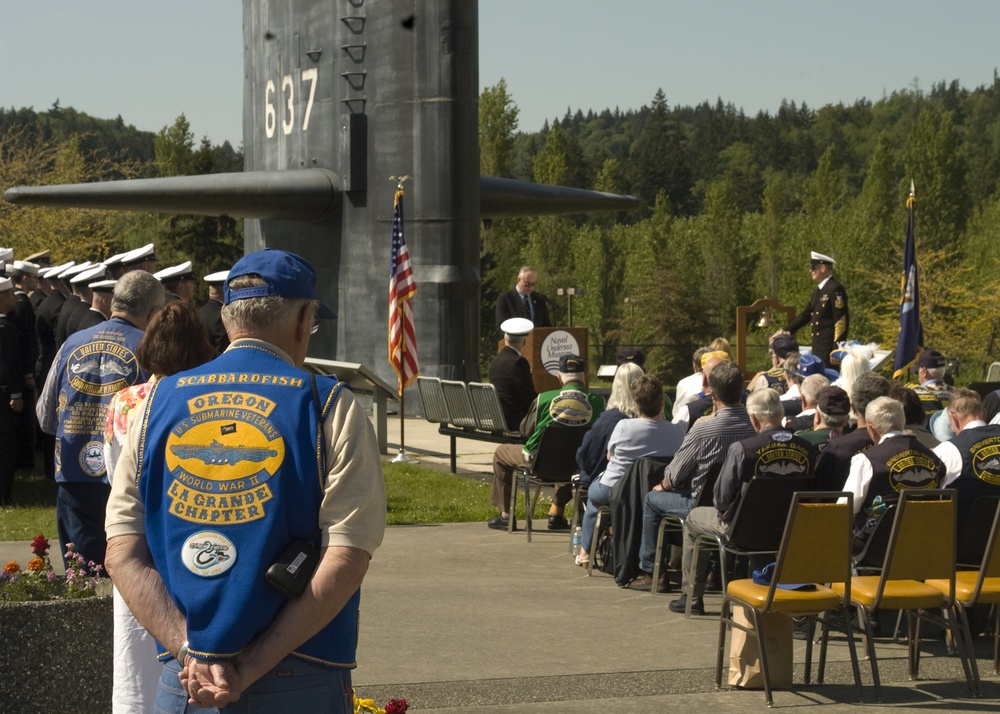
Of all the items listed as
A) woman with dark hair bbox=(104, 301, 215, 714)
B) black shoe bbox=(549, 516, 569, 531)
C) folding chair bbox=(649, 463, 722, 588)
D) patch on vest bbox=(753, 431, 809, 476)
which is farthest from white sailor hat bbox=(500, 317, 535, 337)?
woman with dark hair bbox=(104, 301, 215, 714)

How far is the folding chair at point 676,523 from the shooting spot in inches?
319

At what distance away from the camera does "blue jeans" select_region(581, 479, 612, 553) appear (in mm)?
9195

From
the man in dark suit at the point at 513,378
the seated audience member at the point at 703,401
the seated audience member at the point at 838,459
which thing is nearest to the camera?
the seated audience member at the point at 838,459

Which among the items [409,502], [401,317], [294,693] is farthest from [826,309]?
[294,693]

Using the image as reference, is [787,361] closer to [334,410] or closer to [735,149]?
[334,410]

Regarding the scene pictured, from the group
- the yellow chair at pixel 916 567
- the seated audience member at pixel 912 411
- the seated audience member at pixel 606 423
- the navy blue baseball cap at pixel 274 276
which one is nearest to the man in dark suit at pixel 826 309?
the seated audience member at pixel 606 423

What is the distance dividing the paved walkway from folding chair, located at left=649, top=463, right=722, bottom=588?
0.24 m

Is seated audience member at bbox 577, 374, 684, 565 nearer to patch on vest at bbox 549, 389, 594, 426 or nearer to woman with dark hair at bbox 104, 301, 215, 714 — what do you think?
patch on vest at bbox 549, 389, 594, 426

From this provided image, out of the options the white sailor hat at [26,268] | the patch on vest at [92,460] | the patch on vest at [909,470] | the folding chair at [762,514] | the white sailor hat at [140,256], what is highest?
the white sailor hat at [140,256]

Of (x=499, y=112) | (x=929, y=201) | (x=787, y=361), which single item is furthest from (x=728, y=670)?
(x=929, y=201)

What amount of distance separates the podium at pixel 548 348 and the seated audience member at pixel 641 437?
6.72 metres

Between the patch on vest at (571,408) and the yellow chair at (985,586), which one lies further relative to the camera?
the patch on vest at (571,408)

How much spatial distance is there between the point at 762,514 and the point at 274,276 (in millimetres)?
4624

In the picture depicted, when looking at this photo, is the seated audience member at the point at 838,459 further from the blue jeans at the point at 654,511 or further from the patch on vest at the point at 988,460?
the blue jeans at the point at 654,511
